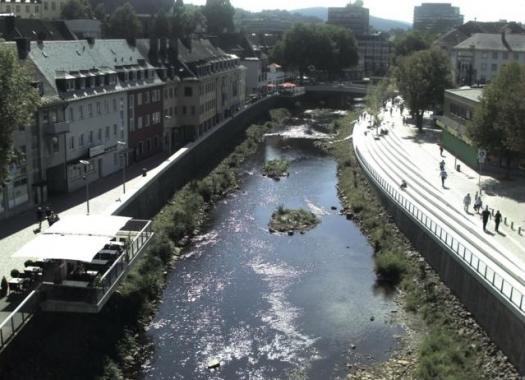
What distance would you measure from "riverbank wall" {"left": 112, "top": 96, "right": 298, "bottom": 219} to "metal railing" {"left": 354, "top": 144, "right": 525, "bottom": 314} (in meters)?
17.4

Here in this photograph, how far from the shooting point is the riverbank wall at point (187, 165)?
44906 millimetres

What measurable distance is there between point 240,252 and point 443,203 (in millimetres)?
14345

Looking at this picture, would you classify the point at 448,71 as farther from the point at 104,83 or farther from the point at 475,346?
the point at 475,346

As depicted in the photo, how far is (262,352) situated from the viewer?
29766mm

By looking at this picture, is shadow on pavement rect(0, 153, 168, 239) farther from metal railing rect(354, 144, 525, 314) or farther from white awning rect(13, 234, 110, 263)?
metal railing rect(354, 144, 525, 314)

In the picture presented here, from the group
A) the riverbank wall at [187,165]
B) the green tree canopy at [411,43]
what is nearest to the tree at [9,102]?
the riverbank wall at [187,165]

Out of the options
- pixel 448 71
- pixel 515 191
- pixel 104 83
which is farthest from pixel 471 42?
pixel 104 83

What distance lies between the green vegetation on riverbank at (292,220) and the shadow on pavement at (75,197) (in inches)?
452

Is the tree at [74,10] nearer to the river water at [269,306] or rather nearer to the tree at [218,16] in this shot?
the tree at [218,16]

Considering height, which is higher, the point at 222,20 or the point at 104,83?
the point at 222,20

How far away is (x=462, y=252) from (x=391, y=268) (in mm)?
5214

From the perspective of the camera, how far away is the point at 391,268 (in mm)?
37906

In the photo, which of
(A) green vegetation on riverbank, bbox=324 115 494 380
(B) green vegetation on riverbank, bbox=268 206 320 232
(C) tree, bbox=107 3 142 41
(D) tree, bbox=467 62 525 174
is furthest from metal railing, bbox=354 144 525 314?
(C) tree, bbox=107 3 142 41

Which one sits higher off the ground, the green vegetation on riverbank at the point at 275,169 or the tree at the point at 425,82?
the tree at the point at 425,82
